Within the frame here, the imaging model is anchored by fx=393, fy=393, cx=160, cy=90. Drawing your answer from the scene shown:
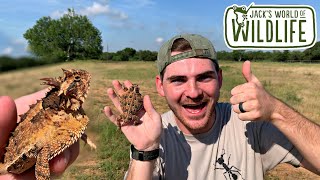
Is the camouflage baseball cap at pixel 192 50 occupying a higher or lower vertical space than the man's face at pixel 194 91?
higher

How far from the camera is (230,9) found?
88.8ft

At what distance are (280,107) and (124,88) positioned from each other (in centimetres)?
182

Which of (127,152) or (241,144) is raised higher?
(241,144)

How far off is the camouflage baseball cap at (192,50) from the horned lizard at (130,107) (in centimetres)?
135

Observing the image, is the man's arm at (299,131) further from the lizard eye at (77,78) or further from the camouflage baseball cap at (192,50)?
the lizard eye at (77,78)

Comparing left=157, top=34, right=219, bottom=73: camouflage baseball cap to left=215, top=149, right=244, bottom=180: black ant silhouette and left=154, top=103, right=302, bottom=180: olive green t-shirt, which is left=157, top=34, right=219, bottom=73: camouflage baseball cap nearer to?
left=154, top=103, right=302, bottom=180: olive green t-shirt

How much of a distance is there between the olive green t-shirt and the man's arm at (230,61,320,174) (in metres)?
0.44

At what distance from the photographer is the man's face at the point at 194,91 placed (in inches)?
205

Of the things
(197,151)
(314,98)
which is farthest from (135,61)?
(197,151)

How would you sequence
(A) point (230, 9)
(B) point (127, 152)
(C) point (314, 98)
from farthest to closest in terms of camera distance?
(C) point (314, 98) → (A) point (230, 9) → (B) point (127, 152)

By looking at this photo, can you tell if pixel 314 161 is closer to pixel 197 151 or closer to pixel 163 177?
pixel 197 151

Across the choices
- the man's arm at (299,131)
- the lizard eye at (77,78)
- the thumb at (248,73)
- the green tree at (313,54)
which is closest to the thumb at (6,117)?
the lizard eye at (77,78)

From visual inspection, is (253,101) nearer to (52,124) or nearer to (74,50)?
(52,124)

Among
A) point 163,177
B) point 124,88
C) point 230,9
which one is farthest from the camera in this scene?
point 230,9
